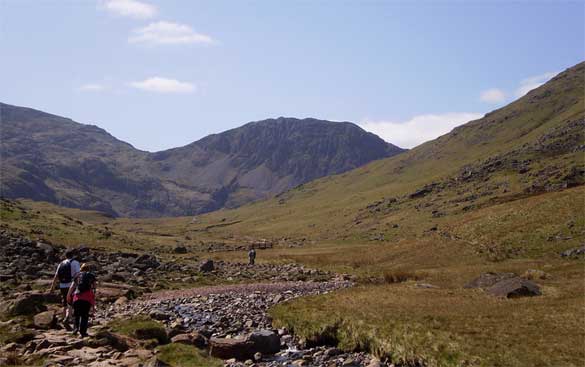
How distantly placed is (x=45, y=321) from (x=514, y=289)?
1239 inches

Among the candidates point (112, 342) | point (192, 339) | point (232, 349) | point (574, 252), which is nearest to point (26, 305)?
point (112, 342)

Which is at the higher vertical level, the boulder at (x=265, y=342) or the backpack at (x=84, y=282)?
the backpack at (x=84, y=282)

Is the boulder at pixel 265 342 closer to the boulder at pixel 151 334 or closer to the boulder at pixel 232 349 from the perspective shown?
the boulder at pixel 232 349

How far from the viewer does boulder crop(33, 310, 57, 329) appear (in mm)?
24906

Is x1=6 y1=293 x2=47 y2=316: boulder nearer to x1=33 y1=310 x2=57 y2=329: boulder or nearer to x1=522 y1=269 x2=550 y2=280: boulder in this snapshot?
x1=33 y1=310 x2=57 y2=329: boulder

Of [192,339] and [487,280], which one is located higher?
[487,280]

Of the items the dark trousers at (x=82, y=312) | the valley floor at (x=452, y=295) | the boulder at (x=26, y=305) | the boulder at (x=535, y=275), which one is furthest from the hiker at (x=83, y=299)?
the boulder at (x=535, y=275)

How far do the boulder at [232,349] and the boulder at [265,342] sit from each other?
35 cm

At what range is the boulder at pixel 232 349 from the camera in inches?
944

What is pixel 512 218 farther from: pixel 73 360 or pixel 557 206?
pixel 73 360

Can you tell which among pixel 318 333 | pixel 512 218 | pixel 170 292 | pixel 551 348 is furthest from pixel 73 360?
pixel 512 218

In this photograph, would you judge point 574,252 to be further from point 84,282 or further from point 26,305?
point 26,305

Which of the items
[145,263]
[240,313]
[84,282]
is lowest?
[240,313]

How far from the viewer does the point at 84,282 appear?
23656 mm
